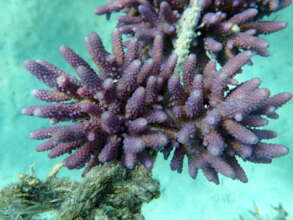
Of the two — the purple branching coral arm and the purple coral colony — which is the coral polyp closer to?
the purple coral colony

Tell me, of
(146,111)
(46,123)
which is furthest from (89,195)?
(46,123)

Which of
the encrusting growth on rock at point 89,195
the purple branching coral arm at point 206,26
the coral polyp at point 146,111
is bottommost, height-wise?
the encrusting growth on rock at point 89,195

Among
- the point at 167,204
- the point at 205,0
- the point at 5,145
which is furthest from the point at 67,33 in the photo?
the point at 205,0

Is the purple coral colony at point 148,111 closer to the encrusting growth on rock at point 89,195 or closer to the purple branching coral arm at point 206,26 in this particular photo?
the encrusting growth on rock at point 89,195

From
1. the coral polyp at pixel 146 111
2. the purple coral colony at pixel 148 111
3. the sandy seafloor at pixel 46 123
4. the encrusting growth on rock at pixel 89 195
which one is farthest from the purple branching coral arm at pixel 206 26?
the sandy seafloor at pixel 46 123

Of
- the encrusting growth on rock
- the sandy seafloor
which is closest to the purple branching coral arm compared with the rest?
the encrusting growth on rock
